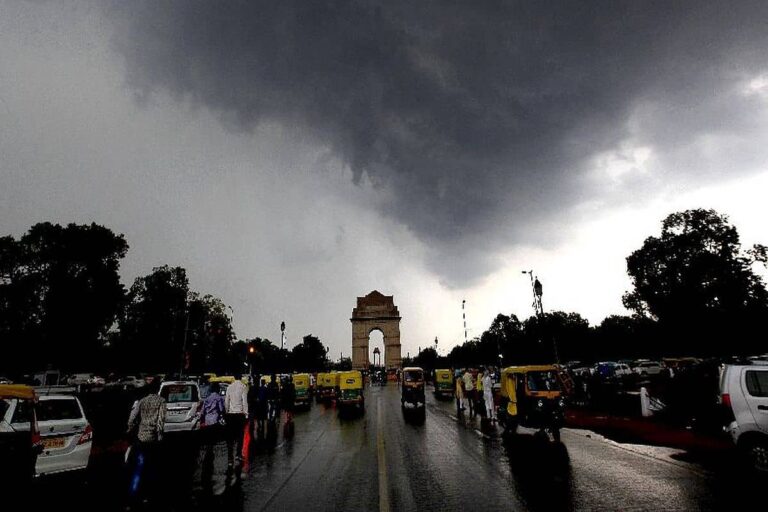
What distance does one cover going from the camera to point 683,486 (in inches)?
259

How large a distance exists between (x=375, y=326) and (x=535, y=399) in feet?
259

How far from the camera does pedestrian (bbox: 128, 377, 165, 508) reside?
20.2ft

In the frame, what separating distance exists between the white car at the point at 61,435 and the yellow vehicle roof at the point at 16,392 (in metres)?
1.49

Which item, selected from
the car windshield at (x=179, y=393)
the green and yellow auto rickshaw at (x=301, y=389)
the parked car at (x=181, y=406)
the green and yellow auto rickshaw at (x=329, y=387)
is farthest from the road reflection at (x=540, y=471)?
the green and yellow auto rickshaw at (x=329, y=387)

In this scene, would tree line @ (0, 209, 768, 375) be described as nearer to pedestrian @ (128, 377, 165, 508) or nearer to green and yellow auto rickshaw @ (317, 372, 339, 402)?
green and yellow auto rickshaw @ (317, 372, 339, 402)

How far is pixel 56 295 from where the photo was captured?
37344mm

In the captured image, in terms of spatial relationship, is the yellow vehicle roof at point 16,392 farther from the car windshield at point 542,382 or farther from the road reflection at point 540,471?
the car windshield at point 542,382

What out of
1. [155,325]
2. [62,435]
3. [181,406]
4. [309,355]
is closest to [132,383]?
[155,325]

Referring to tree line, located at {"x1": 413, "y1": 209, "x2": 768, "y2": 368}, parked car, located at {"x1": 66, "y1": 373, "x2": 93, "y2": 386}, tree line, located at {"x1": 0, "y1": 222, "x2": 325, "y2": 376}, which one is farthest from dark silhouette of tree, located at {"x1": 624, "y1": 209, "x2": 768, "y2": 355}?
parked car, located at {"x1": 66, "y1": 373, "x2": 93, "y2": 386}

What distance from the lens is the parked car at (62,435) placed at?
764 centimetres

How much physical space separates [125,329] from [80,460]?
180 ft

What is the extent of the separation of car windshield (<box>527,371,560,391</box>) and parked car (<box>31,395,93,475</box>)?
10988 mm

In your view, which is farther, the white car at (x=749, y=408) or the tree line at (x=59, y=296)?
the tree line at (x=59, y=296)

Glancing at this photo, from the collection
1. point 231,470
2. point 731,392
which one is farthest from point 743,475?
point 231,470
